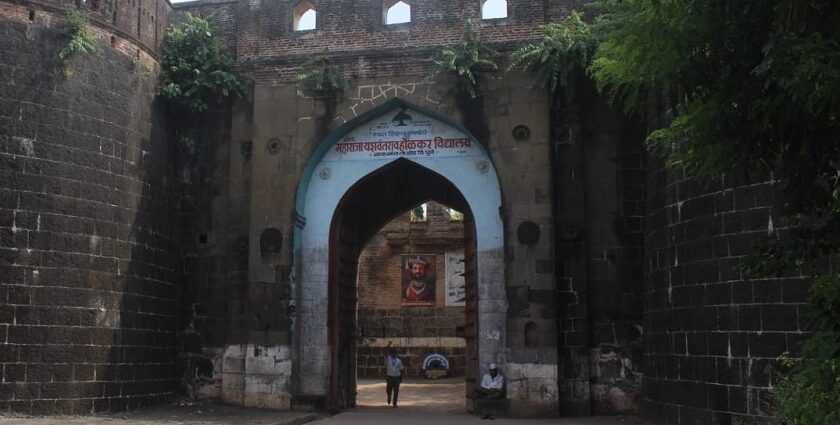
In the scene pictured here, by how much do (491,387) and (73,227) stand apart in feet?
20.0

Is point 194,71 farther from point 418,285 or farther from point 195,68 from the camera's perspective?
point 418,285

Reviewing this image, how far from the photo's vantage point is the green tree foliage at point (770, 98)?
12.7 ft

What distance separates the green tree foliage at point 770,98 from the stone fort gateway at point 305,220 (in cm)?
597

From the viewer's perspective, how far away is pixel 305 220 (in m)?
14.1

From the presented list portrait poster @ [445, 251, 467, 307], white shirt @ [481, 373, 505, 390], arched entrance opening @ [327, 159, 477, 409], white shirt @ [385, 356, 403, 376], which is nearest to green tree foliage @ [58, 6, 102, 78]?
arched entrance opening @ [327, 159, 477, 409]

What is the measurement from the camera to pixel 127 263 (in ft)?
40.9

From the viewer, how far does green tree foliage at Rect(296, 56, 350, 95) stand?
13820mm

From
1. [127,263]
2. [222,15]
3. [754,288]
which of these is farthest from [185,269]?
[754,288]

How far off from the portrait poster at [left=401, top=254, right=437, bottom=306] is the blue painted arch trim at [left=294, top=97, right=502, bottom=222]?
1118 centimetres

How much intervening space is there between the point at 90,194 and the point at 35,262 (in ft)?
4.06

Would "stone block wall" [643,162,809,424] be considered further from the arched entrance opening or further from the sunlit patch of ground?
the sunlit patch of ground

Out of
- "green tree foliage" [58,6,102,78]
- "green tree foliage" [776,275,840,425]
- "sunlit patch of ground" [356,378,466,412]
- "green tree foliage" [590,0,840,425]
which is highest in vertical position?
"green tree foliage" [58,6,102,78]

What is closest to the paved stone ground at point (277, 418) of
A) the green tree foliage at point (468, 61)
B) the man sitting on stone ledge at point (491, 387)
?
the man sitting on stone ledge at point (491, 387)

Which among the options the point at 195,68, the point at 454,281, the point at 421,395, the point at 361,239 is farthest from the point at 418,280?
the point at 195,68
